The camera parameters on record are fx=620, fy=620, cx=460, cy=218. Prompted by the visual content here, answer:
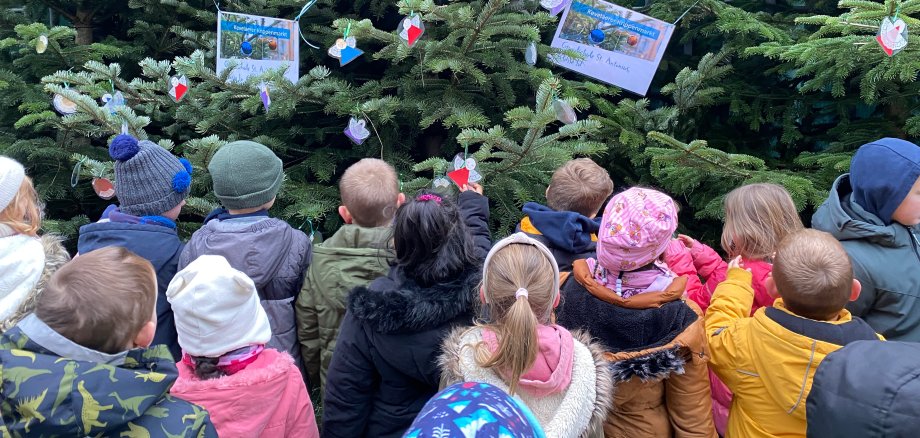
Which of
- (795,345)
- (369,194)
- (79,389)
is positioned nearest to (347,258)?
(369,194)

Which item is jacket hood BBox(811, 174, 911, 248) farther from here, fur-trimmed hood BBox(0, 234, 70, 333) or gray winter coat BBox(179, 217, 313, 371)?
fur-trimmed hood BBox(0, 234, 70, 333)

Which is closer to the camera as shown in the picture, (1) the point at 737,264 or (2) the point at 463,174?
(1) the point at 737,264

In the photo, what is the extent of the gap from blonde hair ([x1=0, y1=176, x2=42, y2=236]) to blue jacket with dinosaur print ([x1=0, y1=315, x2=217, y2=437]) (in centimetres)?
116

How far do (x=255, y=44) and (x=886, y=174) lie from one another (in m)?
3.58

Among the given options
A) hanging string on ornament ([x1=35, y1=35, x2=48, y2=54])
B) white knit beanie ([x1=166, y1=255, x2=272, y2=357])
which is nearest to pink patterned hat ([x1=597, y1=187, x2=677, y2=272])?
white knit beanie ([x1=166, y1=255, x2=272, y2=357])

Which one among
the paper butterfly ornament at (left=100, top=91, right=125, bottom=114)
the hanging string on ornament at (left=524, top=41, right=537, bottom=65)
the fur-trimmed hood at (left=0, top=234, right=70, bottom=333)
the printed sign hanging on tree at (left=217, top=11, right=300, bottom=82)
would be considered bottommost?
the fur-trimmed hood at (left=0, top=234, right=70, bottom=333)

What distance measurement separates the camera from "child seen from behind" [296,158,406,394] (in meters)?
2.67

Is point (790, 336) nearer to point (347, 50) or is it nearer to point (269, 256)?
point (269, 256)

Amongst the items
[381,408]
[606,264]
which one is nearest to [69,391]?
[381,408]

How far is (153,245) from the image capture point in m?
2.66

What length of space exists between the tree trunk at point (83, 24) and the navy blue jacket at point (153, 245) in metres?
3.21

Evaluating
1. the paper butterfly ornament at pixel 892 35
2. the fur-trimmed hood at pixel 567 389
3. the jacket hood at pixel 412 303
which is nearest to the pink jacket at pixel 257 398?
the jacket hood at pixel 412 303

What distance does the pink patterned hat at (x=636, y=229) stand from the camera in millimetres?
2193

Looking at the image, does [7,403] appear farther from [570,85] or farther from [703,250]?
[570,85]
